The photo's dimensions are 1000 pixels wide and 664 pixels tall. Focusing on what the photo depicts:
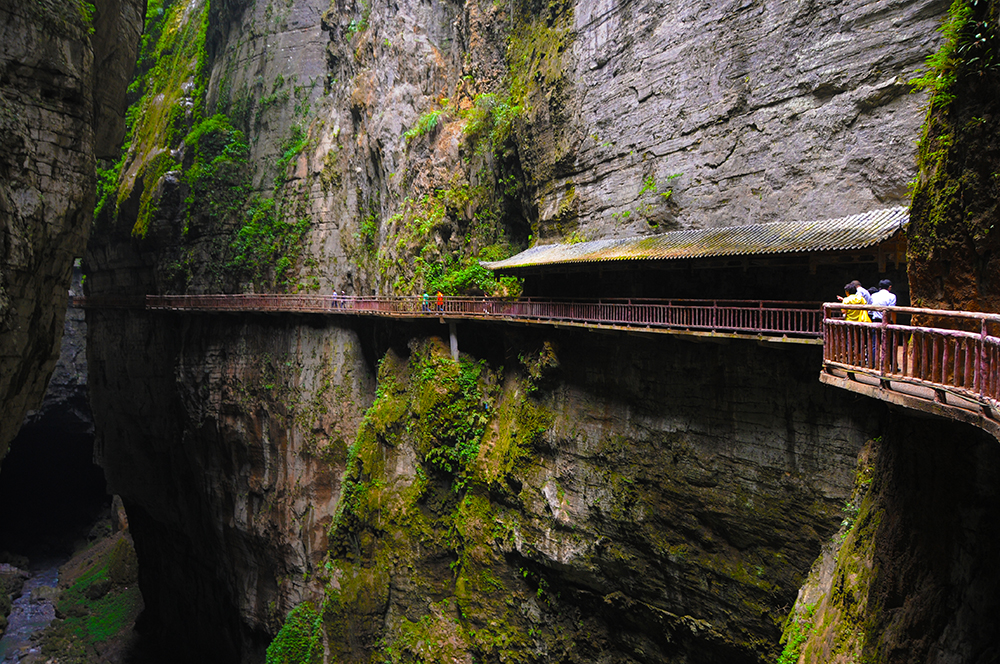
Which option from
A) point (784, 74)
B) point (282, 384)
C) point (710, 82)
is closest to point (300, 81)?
point (282, 384)

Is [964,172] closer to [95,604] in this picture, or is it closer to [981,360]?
[981,360]

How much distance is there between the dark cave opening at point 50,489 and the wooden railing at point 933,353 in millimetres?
49190

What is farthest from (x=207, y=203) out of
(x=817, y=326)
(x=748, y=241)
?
(x=817, y=326)

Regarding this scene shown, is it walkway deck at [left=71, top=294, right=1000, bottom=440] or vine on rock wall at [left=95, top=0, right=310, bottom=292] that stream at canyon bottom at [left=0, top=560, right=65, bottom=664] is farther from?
vine on rock wall at [left=95, top=0, right=310, bottom=292]

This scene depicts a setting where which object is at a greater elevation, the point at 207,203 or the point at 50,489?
the point at 207,203

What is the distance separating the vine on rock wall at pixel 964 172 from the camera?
4.98 m

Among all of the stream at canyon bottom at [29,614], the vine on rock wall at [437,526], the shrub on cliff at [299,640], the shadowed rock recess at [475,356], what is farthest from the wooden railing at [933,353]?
the stream at canyon bottom at [29,614]

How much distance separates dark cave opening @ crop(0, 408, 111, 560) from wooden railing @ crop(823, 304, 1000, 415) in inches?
1937

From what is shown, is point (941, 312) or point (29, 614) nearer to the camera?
point (941, 312)

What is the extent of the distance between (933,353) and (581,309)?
9937 mm

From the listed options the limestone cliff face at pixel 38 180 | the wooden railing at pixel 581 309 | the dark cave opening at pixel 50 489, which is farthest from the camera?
the dark cave opening at pixel 50 489

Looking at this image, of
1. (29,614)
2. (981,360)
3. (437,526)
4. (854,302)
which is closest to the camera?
(981,360)

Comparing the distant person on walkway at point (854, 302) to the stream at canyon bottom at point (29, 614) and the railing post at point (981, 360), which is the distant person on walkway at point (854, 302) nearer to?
the railing post at point (981, 360)

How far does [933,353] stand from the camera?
15.7ft
